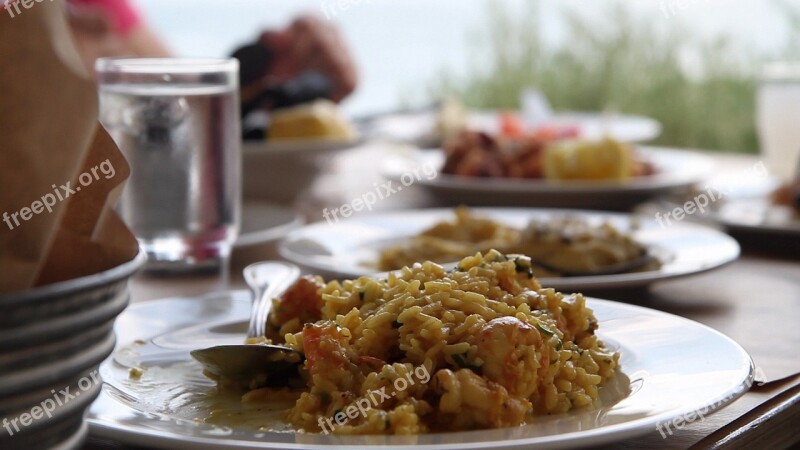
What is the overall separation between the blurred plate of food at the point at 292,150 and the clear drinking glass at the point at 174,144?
74 cm

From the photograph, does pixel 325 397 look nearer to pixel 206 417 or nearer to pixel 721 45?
pixel 206 417

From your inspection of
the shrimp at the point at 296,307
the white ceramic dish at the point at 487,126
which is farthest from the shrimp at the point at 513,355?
the white ceramic dish at the point at 487,126

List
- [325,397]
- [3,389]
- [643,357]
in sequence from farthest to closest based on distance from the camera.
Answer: [643,357]
[325,397]
[3,389]

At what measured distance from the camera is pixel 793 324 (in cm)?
133

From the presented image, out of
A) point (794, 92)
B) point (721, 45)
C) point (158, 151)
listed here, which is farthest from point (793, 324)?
point (721, 45)

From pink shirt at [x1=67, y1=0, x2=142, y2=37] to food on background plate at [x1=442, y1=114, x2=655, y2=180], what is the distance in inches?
63.6

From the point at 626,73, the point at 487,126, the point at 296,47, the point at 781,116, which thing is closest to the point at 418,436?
the point at 781,116

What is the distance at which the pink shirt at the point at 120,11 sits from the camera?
12.0 feet

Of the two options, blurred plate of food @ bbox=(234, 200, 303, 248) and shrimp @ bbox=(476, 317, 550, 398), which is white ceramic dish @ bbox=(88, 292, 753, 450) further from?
blurred plate of food @ bbox=(234, 200, 303, 248)

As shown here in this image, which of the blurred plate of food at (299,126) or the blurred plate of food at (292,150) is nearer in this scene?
the blurred plate of food at (292,150)

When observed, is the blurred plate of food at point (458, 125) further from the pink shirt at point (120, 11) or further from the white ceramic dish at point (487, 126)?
the pink shirt at point (120, 11)

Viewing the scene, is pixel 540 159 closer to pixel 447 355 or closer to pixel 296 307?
pixel 296 307

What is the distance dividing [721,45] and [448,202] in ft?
11.8

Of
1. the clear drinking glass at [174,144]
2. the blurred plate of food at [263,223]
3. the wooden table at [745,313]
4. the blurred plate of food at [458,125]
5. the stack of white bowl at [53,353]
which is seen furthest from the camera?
the blurred plate of food at [458,125]
